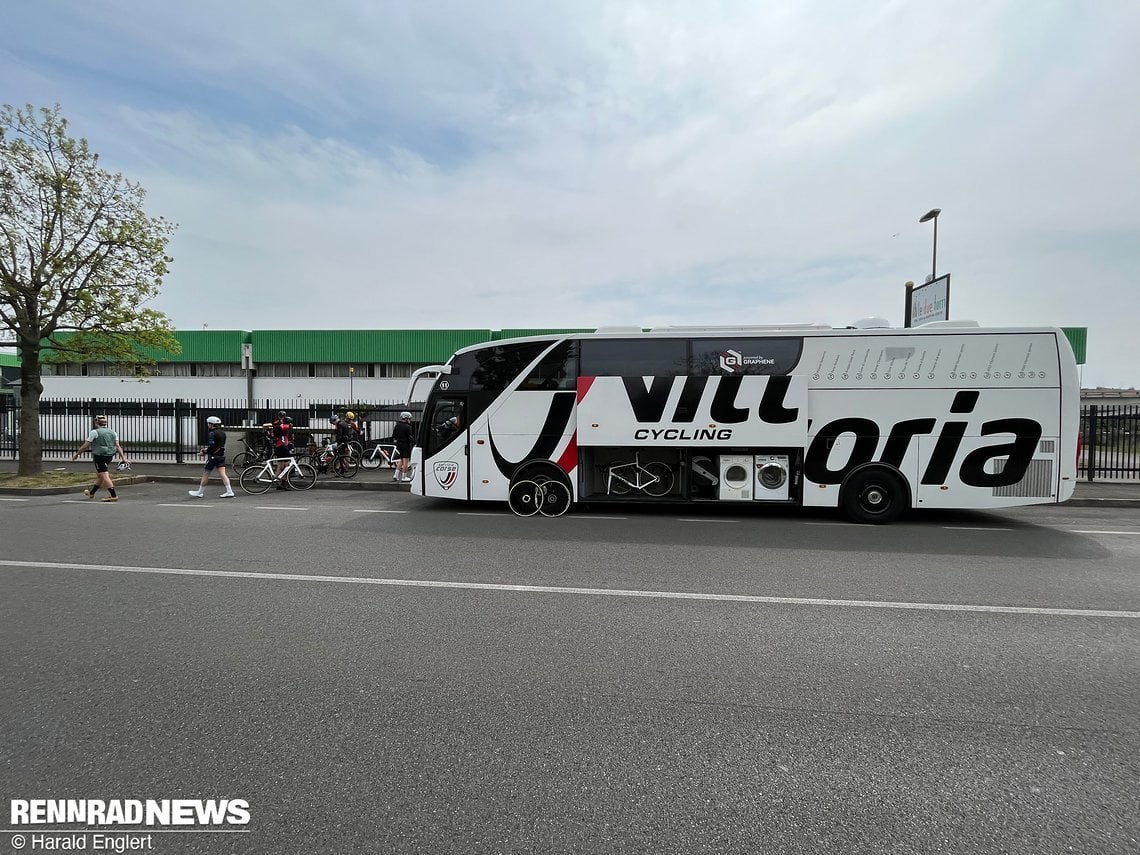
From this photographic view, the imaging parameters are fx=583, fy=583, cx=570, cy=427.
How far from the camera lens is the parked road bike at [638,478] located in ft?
32.6

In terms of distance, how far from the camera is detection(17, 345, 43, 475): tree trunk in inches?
543

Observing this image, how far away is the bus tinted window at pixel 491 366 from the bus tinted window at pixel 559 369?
213 millimetres

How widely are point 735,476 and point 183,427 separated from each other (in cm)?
1868

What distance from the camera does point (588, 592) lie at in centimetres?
534

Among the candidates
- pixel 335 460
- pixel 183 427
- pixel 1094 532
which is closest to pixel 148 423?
pixel 183 427

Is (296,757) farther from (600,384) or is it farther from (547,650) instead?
(600,384)

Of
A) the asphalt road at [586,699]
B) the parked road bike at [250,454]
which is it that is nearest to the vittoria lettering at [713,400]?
the asphalt road at [586,699]

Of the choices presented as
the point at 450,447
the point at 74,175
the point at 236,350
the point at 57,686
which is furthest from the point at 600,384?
the point at 236,350

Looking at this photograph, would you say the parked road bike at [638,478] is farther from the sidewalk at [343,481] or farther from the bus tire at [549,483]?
the sidewalk at [343,481]

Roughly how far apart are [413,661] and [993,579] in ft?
18.4

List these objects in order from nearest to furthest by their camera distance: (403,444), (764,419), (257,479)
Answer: (764,419) → (257,479) → (403,444)

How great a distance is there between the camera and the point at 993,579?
5.81 m

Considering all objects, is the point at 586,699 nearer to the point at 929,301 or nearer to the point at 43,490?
the point at 43,490

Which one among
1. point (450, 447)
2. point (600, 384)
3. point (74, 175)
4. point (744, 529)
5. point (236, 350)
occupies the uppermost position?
point (74, 175)
